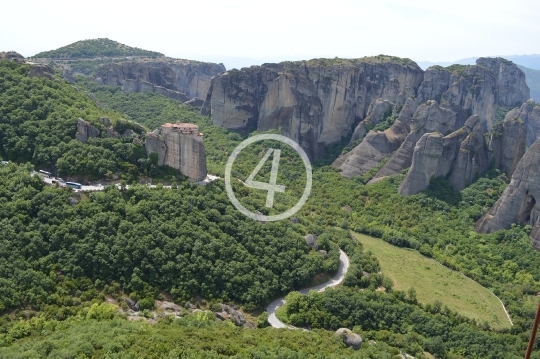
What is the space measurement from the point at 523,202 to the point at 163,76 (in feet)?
227

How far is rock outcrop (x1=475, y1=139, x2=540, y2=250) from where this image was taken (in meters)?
47.2

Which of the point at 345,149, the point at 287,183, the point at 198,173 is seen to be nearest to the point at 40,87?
the point at 198,173

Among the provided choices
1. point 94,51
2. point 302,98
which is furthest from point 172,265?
point 94,51

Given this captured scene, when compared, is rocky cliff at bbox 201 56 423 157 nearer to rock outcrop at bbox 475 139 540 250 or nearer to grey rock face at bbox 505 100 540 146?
grey rock face at bbox 505 100 540 146

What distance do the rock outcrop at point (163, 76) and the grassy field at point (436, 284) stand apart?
2218 inches

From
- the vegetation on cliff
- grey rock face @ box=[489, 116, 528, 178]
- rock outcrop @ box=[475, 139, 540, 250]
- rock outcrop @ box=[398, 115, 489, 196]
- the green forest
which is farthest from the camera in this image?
the vegetation on cliff

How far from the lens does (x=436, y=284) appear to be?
42.8 meters

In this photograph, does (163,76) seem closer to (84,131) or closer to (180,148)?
(84,131)

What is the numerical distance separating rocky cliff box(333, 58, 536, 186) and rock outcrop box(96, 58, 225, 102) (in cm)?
4027

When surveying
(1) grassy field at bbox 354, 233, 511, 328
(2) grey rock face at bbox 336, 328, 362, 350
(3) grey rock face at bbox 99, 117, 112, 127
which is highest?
(3) grey rock face at bbox 99, 117, 112, 127

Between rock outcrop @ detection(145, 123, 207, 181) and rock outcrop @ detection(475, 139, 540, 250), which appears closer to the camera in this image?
rock outcrop @ detection(145, 123, 207, 181)

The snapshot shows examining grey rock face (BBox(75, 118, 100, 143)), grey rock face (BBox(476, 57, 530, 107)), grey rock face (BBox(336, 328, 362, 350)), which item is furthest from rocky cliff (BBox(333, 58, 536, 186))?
grey rock face (BBox(75, 118, 100, 143))

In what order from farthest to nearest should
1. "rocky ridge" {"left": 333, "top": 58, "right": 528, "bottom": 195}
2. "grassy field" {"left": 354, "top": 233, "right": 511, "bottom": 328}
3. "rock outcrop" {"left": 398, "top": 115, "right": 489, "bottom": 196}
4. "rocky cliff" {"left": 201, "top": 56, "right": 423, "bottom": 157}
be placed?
1. "rocky cliff" {"left": 201, "top": 56, "right": 423, "bottom": 157}
2. "rocky ridge" {"left": 333, "top": 58, "right": 528, "bottom": 195}
3. "rock outcrop" {"left": 398, "top": 115, "right": 489, "bottom": 196}
4. "grassy field" {"left": 354, "top": 233, "right": 511, "bottom": 328}

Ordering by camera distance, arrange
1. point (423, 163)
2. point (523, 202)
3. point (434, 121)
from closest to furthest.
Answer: point (523, 202) → point (423, 163) → point (434, 121)
